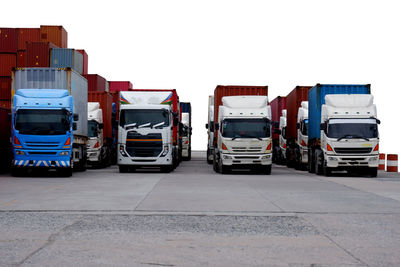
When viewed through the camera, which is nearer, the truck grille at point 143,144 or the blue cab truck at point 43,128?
the blue cab truck at point 43,128

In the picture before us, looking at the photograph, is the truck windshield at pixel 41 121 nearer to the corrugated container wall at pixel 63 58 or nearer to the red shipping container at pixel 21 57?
the corrugated container wall at pixel 63 58

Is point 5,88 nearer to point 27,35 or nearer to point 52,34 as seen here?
point 27,35

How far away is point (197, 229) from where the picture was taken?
897cm

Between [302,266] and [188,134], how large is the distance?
4053 cm

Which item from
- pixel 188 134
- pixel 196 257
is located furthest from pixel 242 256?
pixel 188 134

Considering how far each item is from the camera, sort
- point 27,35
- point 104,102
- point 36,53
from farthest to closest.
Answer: point 27,35
point 36,53
point 104,102

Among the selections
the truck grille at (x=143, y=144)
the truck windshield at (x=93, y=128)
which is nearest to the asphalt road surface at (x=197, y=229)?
the truck grille at (x=143, y=144)

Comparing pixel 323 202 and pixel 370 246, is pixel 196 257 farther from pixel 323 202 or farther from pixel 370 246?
pixel 323 202

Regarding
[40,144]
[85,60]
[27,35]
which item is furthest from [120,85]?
[40,144]

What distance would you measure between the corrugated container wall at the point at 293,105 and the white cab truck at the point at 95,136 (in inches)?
399

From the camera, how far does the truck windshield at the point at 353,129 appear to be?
78.9ft

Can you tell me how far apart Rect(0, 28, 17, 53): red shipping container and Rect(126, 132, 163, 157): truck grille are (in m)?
24.7

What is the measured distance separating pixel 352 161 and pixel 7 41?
31.6 m

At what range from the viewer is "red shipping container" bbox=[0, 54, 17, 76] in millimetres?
45781
